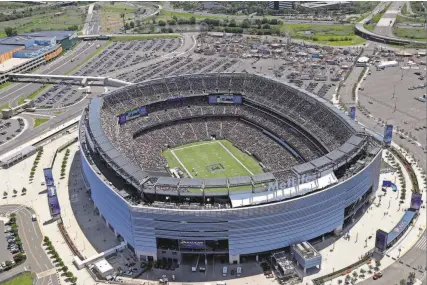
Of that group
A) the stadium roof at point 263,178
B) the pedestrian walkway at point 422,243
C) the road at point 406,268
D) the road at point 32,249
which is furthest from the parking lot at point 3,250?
the pedestrian walkway at point 422,243

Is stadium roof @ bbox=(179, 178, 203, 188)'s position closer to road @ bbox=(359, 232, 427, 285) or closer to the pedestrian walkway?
road @ bbox=(359, 232, 427, 285)

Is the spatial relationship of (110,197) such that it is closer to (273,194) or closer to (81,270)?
(81,270)

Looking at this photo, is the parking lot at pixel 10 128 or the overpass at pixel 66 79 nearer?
the parking lot at pixel 10 128

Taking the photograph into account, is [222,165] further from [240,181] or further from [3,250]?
[3,250]

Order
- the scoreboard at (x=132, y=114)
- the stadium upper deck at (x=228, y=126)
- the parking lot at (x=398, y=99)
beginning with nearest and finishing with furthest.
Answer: the stadium upper deck at (x=228, y=126) → the scoreboard at (x=132, y=114) → the parking lot at (x=398, y=99)

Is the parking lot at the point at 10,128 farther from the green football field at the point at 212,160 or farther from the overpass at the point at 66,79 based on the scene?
the green football field at the point at 212,160

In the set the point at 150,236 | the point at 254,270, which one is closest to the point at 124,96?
the point at 150,236

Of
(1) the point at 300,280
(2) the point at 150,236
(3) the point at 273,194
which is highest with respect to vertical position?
(3) the point at 273,194
